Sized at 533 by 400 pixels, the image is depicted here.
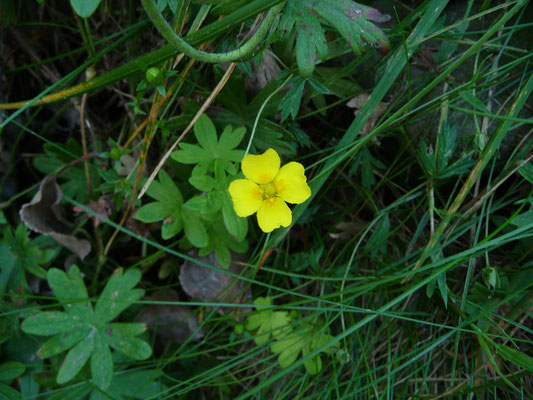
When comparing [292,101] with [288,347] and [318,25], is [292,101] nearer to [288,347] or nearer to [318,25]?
[318,25]

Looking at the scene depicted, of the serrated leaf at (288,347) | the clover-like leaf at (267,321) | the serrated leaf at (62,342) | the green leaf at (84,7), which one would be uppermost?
the green leaf at (84,7)

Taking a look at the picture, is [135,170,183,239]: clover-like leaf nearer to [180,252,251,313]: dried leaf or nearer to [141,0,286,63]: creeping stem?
[180,252,251,313]: dried leaf

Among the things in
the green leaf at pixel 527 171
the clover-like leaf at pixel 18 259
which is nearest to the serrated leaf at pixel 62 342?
the clover-like leaf at pixel 18 259

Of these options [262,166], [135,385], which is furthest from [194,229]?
[135,385]

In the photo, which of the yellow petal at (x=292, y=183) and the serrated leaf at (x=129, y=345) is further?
the serrated leaf at (x=129, y=345)

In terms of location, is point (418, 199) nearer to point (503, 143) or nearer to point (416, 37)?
point (503, 143)

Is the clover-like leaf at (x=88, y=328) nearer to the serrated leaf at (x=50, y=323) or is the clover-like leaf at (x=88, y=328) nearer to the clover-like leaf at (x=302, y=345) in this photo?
the serrated leaf at (x=50, y=323)

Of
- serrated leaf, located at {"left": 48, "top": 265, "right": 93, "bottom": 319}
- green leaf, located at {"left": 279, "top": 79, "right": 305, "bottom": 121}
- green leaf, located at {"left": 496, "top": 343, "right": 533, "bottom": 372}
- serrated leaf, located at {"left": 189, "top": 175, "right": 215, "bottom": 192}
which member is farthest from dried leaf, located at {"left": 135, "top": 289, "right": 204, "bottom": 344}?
green leaf, located at {"left": 496, "top": 343, "right": 533, "bottom": 372}
